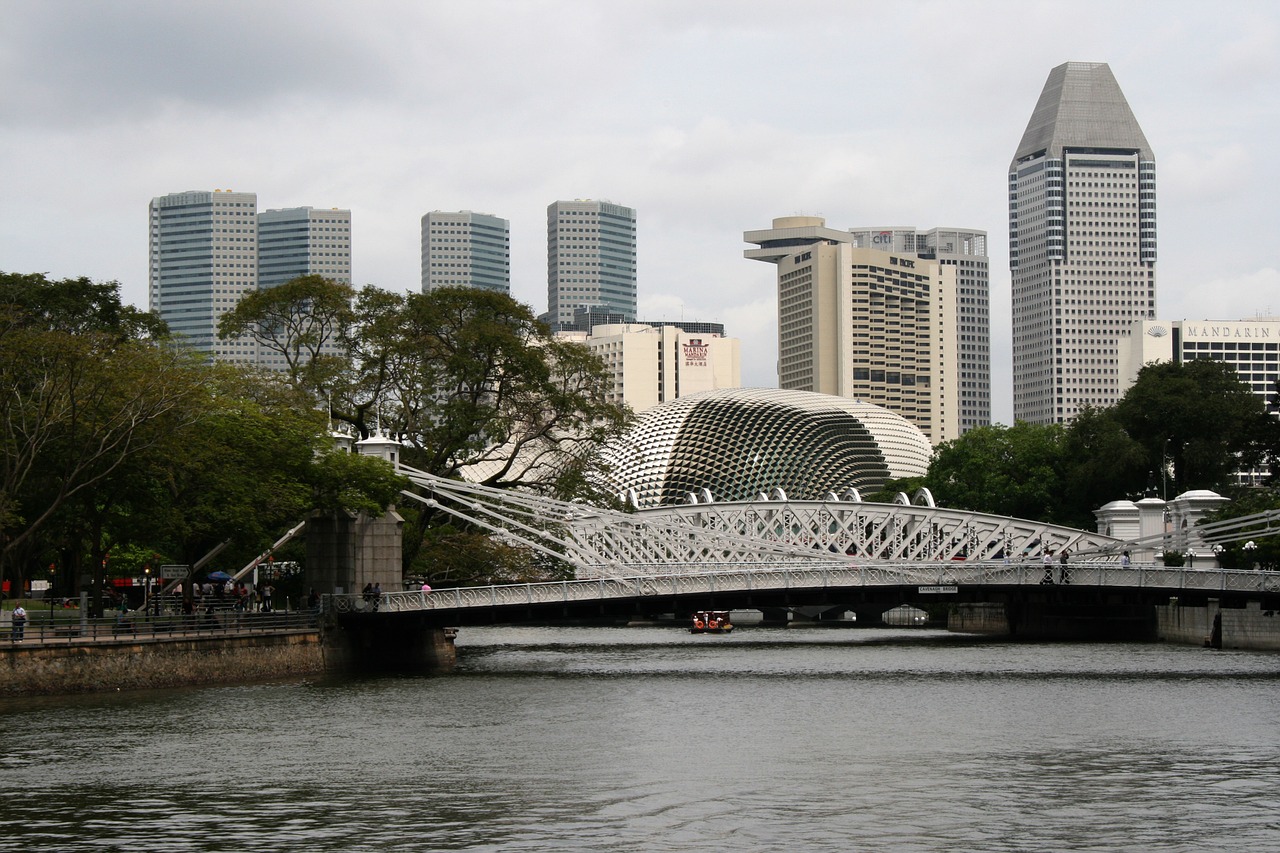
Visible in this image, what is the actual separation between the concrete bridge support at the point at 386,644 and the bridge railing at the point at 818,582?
673 mm

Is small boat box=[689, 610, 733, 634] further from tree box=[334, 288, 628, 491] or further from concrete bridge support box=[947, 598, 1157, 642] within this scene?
tree box=[334, 288, 628, 491]

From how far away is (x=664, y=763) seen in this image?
37.1 meters

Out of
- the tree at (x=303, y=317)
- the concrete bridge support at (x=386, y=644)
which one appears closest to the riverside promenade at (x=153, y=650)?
the concrete bridge support at (x=386, y=644)

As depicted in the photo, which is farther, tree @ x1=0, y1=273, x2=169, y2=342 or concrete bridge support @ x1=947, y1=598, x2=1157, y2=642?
concrete bridge support @ x1=947, y1=598, x2=1157, y2=642

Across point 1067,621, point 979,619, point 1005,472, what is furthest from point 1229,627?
point 1005,472

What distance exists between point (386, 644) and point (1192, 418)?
52.8 m

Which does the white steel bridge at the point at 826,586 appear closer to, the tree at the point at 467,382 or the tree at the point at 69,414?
the tree at the point at 467,382

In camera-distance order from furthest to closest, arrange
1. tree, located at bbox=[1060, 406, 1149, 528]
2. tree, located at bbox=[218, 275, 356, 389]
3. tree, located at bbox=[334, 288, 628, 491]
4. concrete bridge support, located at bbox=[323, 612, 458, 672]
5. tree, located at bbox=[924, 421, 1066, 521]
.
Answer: tree, located at bbox=[924, 421, 1066, 521]
tree, located at bbox=[1060, 406, 1149, 528]
tree, located at bbox=[218, 275, 356, 389]
tree, located at bbox=[334, 288, 628, 491]
concrete bridge support, located at bbox=[323, 612, 458, 672]

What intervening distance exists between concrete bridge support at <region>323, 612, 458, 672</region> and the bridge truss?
4.75 m

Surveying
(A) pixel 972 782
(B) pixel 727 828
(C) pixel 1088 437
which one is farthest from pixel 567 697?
(C) pixel 1088 437

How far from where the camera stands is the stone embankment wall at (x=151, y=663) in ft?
159

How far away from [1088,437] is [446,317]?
156 feet

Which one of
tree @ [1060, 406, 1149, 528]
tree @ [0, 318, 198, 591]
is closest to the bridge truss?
tree @ [1060, 406, 1149, 528]

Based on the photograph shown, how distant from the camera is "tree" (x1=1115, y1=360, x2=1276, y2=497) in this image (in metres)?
101
